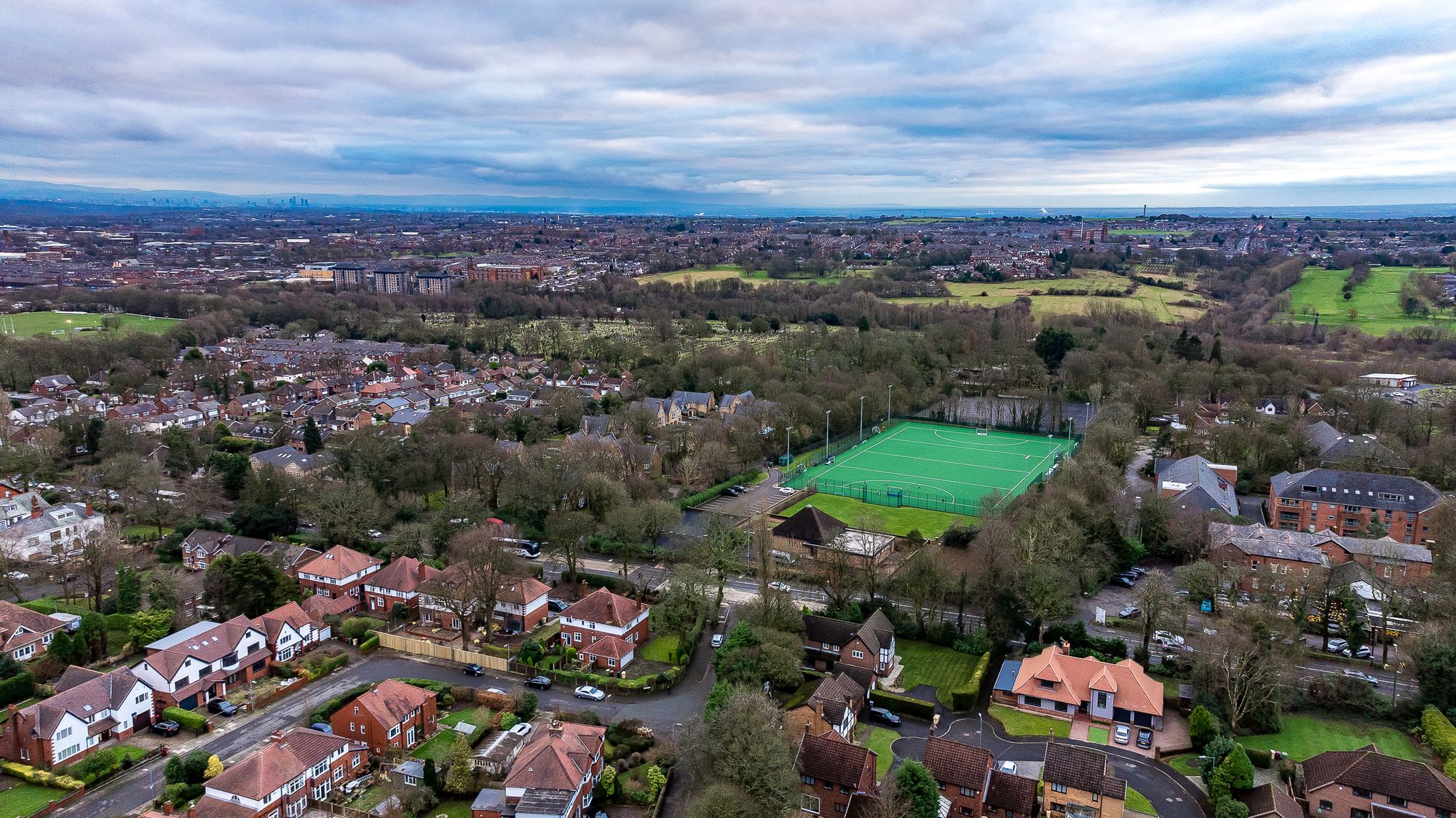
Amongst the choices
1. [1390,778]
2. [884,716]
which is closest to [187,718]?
[884,716]

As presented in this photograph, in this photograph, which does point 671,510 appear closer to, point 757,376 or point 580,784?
point 580,784

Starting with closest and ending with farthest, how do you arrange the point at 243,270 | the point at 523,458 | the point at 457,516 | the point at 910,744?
the point at 910,744 → the point at 457,516 → the point at 523,458 → the point at 243,270

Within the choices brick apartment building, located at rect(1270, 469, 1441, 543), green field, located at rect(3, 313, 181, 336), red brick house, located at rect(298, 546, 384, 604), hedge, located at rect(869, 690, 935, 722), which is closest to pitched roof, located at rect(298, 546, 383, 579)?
red brick house, located at rect(298, 546, 384, 604)

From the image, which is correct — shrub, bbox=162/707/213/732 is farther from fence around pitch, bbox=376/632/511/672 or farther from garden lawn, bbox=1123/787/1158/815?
garden lawn, bbox=1123/787/1158/815

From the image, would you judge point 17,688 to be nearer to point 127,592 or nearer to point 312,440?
point 127,592

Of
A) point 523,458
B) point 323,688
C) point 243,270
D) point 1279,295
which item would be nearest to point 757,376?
point 523,458

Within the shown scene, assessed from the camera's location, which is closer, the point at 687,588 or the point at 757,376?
the point at 687,588

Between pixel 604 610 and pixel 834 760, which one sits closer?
pixel 834 760
